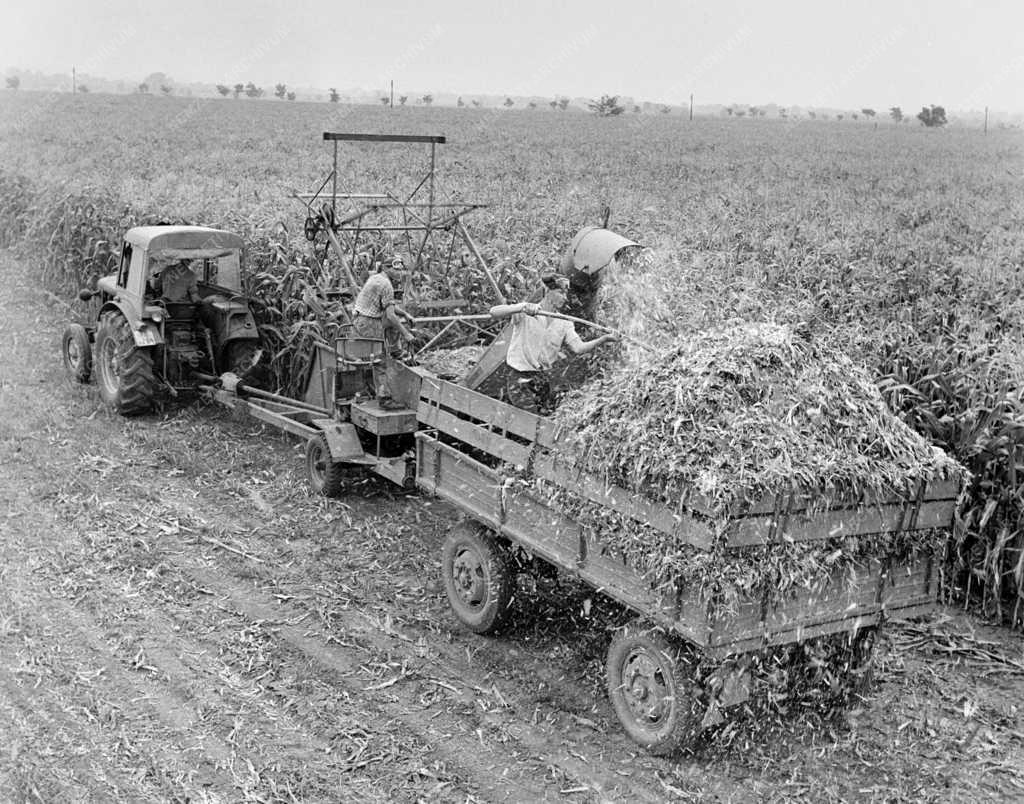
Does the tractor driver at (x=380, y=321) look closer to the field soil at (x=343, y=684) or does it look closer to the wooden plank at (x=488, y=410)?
the field soil at (x=343, y=684)

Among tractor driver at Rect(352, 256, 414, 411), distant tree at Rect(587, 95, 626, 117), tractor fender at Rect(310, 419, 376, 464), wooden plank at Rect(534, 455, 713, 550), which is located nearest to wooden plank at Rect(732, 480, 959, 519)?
wooden plank at Rect(534, 455, 713, 550)

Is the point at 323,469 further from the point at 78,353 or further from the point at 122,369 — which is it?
the point at 78,353

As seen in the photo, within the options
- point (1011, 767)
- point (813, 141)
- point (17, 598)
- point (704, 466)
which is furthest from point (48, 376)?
point (813, 141)

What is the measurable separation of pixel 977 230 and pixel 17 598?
1361 cm

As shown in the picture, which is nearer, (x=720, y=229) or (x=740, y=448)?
(x=740, y=448)

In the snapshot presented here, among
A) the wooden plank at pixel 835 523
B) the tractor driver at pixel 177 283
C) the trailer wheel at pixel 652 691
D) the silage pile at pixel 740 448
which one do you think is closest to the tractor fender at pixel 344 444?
the silage pile at pixel 740 448

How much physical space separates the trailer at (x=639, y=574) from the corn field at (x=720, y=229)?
1.59 meters

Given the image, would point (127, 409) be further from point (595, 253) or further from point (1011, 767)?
point (1011, 767)

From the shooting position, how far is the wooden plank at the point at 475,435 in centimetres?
648

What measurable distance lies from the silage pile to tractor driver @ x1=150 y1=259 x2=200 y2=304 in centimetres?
720

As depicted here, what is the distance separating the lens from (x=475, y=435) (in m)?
6.96

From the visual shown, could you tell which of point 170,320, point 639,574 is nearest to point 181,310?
point 170,320

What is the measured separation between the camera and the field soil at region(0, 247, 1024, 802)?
5.36 metres

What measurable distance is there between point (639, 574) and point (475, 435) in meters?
1.87
